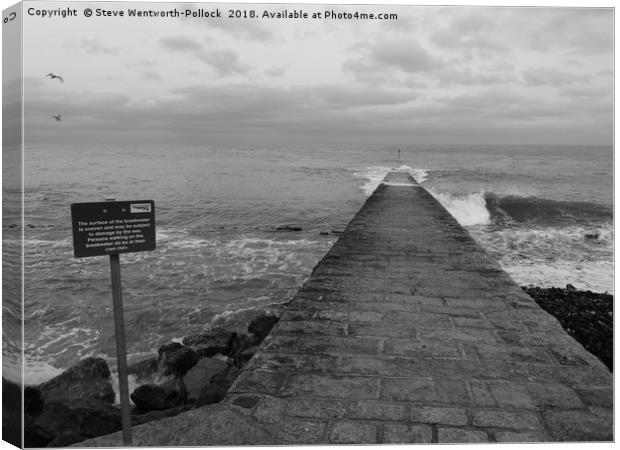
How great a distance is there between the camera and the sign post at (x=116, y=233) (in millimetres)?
2635

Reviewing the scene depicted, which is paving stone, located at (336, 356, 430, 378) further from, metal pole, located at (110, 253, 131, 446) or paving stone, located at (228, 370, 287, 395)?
metal pole, located at (110, 253, 131, 446)

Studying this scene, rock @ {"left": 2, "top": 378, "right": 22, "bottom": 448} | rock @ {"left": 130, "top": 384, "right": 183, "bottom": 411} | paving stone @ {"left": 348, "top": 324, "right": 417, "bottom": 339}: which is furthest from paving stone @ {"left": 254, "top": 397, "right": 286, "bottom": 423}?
rock @ {"left": 130, "top": 384, "right": 183, "bottom": 411}

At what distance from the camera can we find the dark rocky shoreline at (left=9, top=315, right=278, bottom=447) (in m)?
3.95

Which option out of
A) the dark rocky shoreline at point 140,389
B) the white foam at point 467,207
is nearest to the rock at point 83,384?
the dark rocky shoreline at point 140,389

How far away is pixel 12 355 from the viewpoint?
11.1ft

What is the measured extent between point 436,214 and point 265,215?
27.5ft

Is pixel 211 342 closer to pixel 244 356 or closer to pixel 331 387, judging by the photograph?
pixel 244 356

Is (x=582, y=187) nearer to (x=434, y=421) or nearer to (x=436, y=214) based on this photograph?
(x=436, y=214)

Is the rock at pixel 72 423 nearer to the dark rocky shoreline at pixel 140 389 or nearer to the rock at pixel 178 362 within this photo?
the dark rocky shoreline at pixel 140 389

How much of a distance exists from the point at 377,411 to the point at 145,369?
4.19 meters

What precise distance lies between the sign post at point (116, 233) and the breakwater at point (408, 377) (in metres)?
0.83

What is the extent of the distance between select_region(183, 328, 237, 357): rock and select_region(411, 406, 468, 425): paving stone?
3856 millimetres

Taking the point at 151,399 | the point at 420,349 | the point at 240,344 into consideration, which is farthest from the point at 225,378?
the point at 420,349

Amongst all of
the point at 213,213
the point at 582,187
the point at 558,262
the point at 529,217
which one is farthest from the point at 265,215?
the point at 582,187
